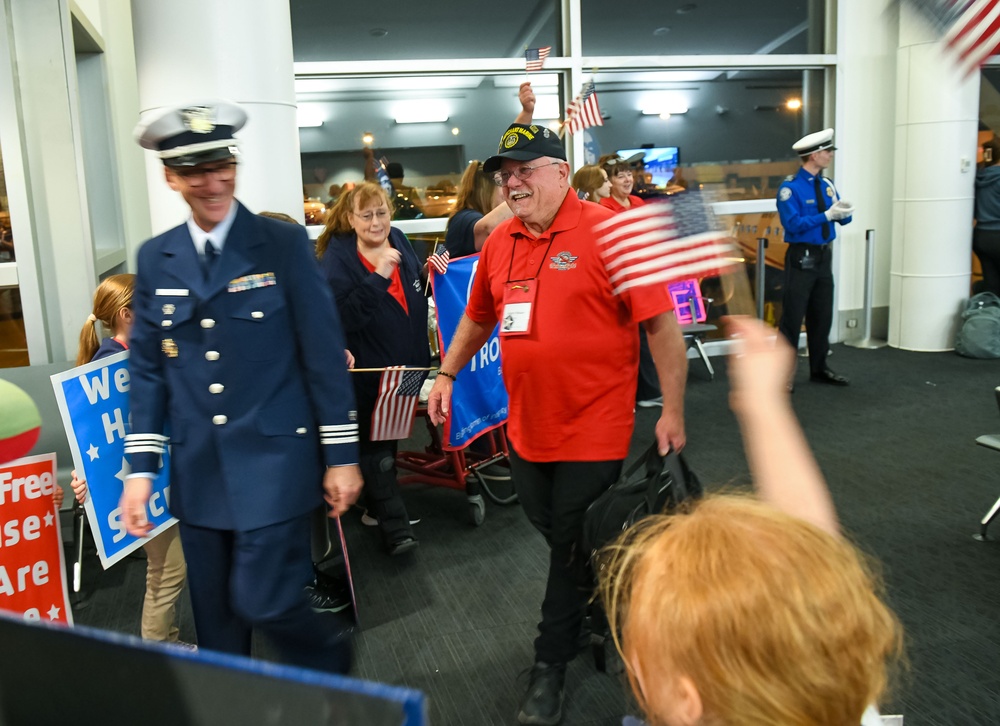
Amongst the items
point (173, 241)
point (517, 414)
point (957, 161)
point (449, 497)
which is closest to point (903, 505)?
point (449, 497)

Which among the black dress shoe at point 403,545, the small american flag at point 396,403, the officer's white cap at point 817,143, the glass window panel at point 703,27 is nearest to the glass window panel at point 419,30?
the glass window panel at point 703,27

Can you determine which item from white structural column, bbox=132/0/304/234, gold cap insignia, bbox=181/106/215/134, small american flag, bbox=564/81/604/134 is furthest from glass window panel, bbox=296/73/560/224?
gold cap insignia, bbox=181/106/215/134

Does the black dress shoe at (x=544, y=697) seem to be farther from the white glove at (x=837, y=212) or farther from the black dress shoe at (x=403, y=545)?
the white glove at (x=837, y=212)

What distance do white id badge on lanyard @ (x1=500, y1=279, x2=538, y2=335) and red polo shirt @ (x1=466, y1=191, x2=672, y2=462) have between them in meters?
0.02

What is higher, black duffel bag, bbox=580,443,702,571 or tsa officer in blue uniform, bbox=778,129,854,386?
tsa officer in blue uniform, bbox=778,129,854,386

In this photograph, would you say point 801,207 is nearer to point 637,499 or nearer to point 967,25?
point 637,499

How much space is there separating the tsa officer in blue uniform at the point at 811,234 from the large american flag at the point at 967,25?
4.56m

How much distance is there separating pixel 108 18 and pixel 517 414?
4.78 meters

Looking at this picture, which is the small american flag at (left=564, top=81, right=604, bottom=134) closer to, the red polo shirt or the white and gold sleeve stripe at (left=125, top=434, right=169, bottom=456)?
the red polo shirt

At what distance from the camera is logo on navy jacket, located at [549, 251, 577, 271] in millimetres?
2217

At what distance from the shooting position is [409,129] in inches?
284

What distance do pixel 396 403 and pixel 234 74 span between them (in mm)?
1503

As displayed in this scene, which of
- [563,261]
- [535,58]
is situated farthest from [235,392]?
[535,58]

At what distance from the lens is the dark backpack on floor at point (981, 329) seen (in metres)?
7.02
